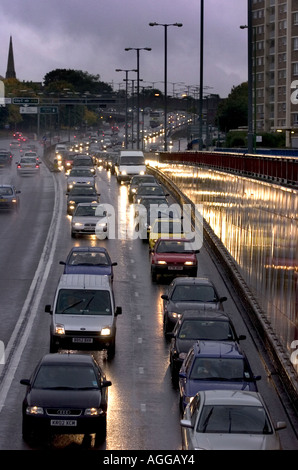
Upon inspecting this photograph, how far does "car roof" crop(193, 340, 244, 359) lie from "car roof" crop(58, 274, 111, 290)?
246 inches

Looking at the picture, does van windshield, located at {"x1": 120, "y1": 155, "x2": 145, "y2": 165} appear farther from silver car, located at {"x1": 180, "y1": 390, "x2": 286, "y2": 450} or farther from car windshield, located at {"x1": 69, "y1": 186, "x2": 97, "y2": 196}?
silver car, located at {"x1": 180, "y1": 390, "x2": 286, "y2": 450}

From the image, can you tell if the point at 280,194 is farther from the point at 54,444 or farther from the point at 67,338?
the point at 54,444

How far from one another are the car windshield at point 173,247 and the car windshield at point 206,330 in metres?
13.6

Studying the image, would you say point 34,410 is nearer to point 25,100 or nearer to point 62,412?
point 62,412

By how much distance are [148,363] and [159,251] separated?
12.9 meters

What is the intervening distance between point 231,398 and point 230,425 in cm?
70

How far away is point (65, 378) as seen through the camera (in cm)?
1853

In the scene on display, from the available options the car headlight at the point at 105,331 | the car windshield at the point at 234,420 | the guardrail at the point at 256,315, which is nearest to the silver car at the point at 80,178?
the guardrail at the point at 256,315

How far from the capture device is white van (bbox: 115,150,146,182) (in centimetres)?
7988

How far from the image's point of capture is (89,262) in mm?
34406

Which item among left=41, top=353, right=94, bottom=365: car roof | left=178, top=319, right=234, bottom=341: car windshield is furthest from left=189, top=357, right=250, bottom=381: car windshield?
left=178, top=319, right=234, bottom=341: car windshield

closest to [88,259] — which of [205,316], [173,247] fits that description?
[173,247]

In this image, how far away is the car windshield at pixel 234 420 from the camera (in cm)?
1534

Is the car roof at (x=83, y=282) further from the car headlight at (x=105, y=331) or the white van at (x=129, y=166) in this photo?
the white van at (x=129, y=166)
